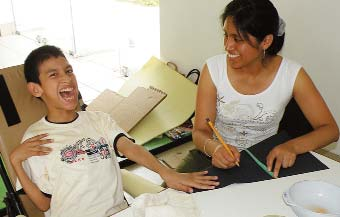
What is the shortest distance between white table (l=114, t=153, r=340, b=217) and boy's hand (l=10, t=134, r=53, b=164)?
45 centimetres

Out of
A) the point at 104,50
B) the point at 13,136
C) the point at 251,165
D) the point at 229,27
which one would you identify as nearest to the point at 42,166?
the point at 13,136

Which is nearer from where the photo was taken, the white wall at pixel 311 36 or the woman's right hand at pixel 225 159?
the woman's right hand at pixel 225 159

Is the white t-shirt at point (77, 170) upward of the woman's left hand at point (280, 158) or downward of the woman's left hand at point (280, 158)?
downward

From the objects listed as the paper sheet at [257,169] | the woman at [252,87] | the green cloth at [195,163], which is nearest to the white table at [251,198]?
the paper sheet at [257,169]

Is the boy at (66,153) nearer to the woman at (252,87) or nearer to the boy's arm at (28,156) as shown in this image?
the boy's arm at (28,156)

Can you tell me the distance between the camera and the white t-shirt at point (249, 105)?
1.58m

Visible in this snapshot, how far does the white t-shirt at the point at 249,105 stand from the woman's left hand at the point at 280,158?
345 mm

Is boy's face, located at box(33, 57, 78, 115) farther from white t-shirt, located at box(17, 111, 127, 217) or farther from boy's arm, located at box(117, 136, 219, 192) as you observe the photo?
boy's arm, located at box(117, 136, 219, 192)

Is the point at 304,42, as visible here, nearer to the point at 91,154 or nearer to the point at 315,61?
the point at 315,61

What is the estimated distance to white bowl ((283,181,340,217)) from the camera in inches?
39.7

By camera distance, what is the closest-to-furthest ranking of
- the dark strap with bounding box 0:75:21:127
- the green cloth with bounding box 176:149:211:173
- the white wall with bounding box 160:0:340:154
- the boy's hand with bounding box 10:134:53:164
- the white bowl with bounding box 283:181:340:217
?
the white bowl with bounding box 283:181:340:217 → the boy's hand with bounding box 10:134:53:164 → the dark strap with bounding box 0:75:21:127 → the green cloth with bounding box 176:149:211:173 → the white wall with bounding box 160:0:340:154

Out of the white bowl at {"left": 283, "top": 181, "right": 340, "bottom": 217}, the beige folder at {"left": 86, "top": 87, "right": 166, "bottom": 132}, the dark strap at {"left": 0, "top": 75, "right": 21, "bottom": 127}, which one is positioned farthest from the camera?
the beige folder at {"left": 86, "top": 87, "right": 166, "bottom": 132}

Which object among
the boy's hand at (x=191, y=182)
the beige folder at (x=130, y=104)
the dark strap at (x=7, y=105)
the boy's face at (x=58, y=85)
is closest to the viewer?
the boy's hand at (x=191, y=182)

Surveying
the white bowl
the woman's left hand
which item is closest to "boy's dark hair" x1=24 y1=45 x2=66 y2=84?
the woman's left hand
